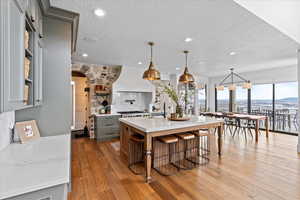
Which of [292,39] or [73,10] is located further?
[292,39]

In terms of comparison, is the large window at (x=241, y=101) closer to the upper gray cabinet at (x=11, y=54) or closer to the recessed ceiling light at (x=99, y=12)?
the recessed ceiling light at (x=99, y=12)

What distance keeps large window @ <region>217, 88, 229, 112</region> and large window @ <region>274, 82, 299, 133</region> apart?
1.99 m

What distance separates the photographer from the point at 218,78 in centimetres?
794

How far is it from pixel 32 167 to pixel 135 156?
2167 mm

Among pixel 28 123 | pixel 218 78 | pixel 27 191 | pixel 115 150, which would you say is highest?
pixel 218 78

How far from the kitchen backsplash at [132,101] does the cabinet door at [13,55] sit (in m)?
4.06

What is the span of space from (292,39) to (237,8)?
2039mm

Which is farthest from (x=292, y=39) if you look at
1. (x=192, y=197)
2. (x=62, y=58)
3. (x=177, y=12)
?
(x=62, y=58)

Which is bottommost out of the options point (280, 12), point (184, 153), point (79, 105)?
point (184, 153)

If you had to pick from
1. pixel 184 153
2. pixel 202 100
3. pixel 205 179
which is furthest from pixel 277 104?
pixel 205 179

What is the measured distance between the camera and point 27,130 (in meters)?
1.71

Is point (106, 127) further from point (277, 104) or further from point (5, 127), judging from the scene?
point (277, 104)

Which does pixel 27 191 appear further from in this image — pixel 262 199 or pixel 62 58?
pixel 262 199

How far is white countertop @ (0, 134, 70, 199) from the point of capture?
0.88 meters
